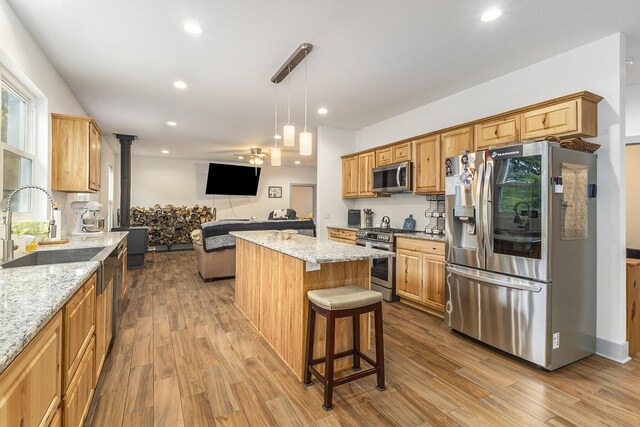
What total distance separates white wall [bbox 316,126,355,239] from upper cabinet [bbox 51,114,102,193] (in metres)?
3.15

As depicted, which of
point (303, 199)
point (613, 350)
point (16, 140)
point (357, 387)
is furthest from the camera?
point (303, 199)

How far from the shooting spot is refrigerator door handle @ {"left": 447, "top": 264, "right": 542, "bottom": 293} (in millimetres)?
2334

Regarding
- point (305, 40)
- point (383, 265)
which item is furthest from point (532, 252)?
point (305, 40)

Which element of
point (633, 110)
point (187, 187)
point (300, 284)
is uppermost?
point (633, 110)

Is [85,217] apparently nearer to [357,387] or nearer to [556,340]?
[357,387]

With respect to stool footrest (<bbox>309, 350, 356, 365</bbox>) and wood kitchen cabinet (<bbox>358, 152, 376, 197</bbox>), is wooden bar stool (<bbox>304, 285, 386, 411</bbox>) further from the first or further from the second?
wood kitchen cabinet (<bbox>358, 152, 376, 197</bbox>)

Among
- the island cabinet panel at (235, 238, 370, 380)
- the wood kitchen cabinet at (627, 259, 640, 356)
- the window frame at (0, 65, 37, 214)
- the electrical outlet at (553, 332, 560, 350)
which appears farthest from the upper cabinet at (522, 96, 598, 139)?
the window frame at (0, 65, 37, 214)

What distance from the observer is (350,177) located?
16.8 feet

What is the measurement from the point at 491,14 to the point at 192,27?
7.35ft

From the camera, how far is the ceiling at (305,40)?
218 centimetres

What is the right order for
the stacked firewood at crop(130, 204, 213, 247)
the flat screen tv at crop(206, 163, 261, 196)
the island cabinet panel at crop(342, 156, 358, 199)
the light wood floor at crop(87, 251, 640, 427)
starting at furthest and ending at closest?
1. the flat screen tv at crop(206, 163, 261, 196)
2. the stacked firewood at crop(130, 204, 213, 247)
3. the island cabinet panel at crop(342, 156, 358, 199)
4. the light wood floor at crop(87, 251, 640, 427)

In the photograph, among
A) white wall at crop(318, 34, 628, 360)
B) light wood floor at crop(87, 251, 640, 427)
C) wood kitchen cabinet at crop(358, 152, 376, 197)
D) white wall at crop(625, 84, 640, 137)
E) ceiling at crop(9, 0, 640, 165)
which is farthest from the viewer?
wood kitchen cabinet at crop(358, 152, 376, 197)

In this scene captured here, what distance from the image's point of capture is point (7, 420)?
773 mm

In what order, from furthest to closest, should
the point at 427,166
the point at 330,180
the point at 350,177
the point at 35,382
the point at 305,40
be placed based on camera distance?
the point at 330,180 < the point at 350,177 < the point at 427,166 < the point at 305,40 < the point at 35,382
